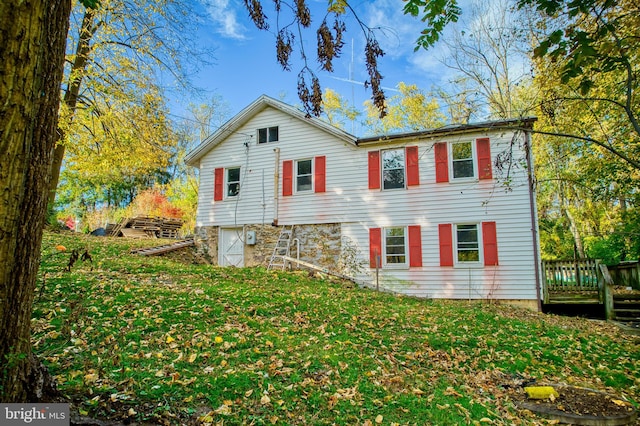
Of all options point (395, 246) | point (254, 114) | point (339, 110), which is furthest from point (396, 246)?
point (339, 110)

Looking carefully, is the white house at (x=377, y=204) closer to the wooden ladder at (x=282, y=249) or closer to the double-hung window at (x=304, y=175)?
the double-hung window at (x=304, y=175)

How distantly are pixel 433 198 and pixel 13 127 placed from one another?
37.6 ft

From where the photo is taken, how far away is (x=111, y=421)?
109 inches

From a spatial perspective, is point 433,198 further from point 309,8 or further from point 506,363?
point 309,8

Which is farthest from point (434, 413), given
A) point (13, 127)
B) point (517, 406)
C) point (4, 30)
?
point (4, 30)

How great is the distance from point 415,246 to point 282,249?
5034 mm

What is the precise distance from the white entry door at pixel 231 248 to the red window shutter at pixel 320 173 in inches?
154

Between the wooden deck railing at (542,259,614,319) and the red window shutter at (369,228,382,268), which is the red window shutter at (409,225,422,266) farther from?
the wooden deck railing at (542,259,614,319)

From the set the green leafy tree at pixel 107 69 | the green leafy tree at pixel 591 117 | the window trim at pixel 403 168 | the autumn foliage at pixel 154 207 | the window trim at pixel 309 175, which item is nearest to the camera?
the green leafy tree at pixel 591 117

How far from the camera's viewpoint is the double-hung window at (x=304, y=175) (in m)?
13.8

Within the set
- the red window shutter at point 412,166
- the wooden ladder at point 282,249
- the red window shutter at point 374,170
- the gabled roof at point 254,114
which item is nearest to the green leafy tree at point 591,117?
the red window shutter at point 412,166

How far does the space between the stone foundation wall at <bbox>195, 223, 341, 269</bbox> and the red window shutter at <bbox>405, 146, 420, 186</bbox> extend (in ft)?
10.4

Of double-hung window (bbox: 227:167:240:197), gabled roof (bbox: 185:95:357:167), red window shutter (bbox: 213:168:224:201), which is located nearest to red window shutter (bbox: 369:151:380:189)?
gabled roof (bbox: 185:95:357:167)

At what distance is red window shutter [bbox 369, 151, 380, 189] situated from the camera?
12812 mm
